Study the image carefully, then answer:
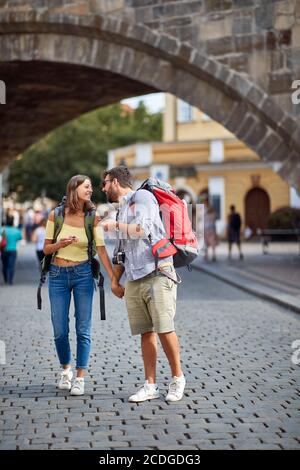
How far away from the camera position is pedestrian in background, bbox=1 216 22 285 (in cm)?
1688

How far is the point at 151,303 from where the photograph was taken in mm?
6016

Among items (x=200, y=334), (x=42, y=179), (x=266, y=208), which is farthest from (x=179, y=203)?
(x=42, y=179)

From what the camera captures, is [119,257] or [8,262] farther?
[8,262]

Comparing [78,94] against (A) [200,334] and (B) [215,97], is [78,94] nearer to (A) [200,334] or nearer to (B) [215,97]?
(B) [215,97]

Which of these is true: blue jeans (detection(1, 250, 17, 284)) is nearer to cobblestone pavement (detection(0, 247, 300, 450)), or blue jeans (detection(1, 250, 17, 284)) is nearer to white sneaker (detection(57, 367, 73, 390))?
cobblestone pavement (detection(0, 247, 300, 450))

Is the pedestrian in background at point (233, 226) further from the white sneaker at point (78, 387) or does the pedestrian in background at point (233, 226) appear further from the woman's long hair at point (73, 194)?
the white sneaker at point (78, 387)

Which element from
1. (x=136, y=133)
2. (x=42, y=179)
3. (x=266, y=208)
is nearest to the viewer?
(x=266, y=208)

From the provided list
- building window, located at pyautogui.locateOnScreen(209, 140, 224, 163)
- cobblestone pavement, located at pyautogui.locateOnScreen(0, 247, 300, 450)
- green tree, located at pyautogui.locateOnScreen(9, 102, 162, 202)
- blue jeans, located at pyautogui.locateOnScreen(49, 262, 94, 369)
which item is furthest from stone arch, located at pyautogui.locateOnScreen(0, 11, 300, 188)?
green tree, located at pyautogui.locateOnScreen(9, 102, 162, 202)

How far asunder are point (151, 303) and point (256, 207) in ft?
122

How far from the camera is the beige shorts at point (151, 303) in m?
5.98

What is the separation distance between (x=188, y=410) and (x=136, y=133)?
206ft

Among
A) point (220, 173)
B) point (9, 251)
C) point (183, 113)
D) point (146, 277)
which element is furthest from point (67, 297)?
point (183, 113)

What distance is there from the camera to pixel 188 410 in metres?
5.69

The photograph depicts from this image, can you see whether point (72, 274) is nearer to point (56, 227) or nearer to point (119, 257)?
point (56, 227)
